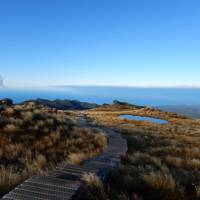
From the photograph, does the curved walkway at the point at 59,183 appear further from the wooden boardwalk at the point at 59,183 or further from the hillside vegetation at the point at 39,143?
the hillside vegetation at the point at 39,143

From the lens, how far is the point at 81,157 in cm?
1070

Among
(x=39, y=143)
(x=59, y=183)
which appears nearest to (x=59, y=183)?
(x=59, y=183)

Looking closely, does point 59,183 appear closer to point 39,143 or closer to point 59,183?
point 59,183

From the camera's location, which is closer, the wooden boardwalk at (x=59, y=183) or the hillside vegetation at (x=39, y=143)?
the wooden boardwalk at (x=59, y=183)

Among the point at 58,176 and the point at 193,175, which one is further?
the point at 193,175

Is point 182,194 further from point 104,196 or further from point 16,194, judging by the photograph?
point 16,194

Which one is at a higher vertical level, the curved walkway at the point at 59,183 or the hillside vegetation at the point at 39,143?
the curved walkway at the point at 59,183

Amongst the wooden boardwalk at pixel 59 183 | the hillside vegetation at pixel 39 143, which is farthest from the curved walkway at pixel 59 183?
the hillside vegetation at pixel 39 143

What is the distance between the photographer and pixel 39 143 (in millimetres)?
15203

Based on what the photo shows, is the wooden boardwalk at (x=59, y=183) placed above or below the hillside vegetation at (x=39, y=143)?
above

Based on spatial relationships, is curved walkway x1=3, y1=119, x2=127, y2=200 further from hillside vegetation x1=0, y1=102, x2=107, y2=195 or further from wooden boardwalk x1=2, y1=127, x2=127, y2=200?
hillside vegetation x1=0, y1=102, x2=107, y2=195

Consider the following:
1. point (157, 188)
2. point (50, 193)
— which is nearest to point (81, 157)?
point (157, 188)

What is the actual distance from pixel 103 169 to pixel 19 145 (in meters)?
6.54

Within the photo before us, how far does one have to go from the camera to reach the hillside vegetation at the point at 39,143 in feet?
36.3
